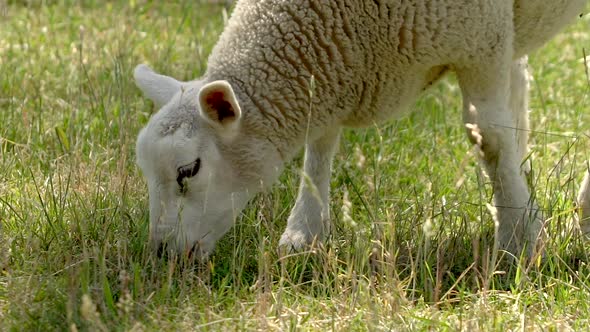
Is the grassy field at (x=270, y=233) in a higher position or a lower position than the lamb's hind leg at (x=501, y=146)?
lower

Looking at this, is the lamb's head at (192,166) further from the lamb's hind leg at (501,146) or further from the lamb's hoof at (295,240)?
the lamb's hind leg at (501,146)

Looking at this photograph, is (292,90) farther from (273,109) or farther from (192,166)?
A: (192,166)

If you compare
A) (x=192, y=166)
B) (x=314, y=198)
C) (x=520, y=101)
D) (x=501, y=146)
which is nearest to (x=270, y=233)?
(x=192, y=166)

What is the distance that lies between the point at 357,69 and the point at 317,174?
811 mm

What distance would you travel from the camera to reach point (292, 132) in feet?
12.7

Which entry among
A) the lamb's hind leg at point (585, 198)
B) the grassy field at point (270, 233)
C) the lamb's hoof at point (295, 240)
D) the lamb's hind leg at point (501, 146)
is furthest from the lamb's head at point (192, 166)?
the lamb's hind leg at point (585, 198)

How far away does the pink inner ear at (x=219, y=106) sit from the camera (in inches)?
139

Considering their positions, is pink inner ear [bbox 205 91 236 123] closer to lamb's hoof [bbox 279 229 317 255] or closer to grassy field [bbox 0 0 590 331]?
grassy field [bbox 0 0 590 331]

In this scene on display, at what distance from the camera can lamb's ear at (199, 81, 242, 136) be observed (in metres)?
3.46

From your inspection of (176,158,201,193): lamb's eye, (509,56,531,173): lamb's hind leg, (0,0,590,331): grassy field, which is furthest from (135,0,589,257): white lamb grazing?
(509,56,531,173): lamb's hind leg

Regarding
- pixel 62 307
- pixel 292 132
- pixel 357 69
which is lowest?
pixel 62 307

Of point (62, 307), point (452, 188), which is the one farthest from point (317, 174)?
point (62, 307)

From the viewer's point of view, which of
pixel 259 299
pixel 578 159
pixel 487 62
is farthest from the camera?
pixel 578 159

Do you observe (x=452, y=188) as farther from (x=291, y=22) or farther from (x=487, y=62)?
(x=291, y=22)
